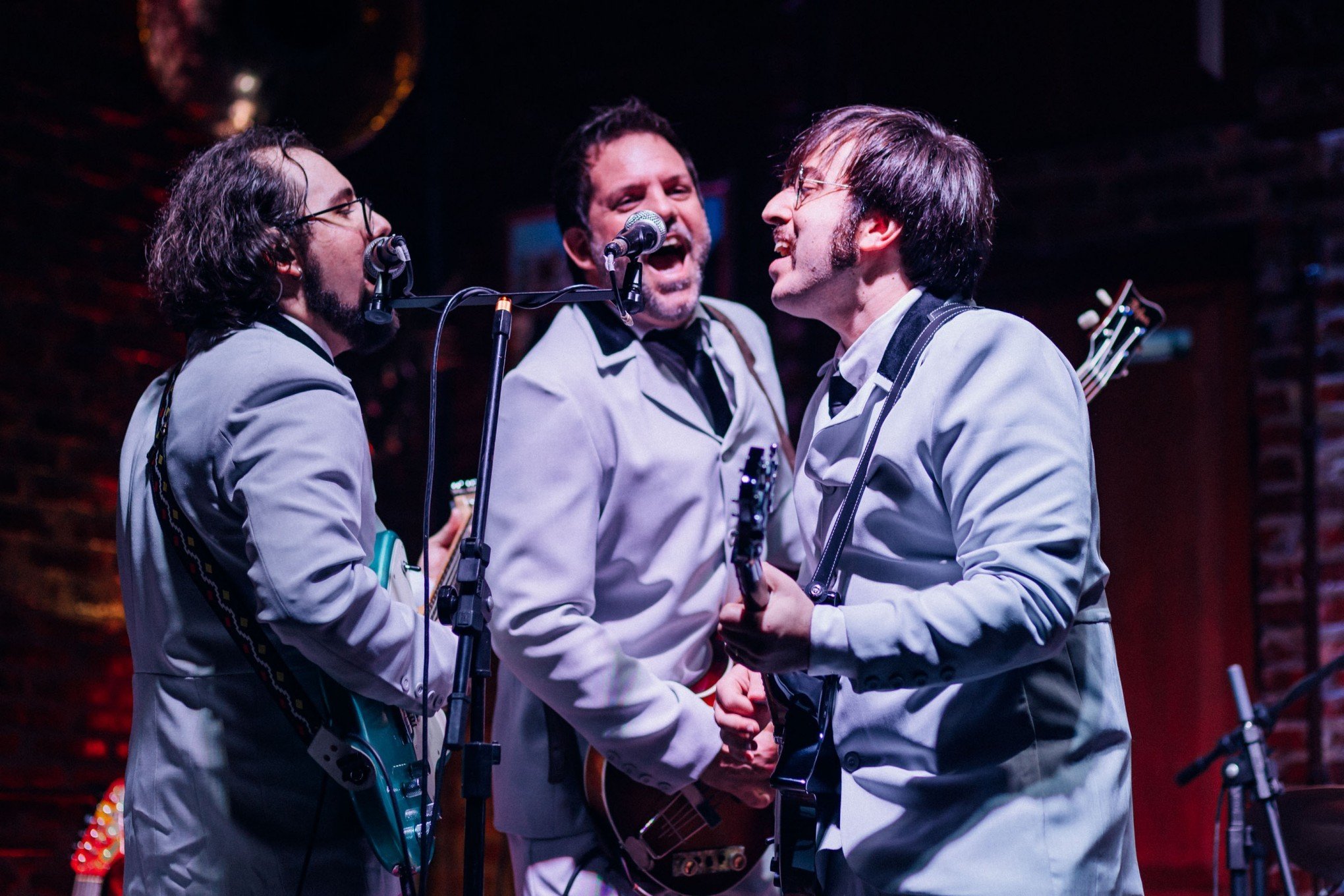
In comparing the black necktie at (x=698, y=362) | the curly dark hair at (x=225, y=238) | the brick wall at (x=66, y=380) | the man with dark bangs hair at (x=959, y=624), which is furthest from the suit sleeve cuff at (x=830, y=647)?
the brick wall at (x=66, y=380)

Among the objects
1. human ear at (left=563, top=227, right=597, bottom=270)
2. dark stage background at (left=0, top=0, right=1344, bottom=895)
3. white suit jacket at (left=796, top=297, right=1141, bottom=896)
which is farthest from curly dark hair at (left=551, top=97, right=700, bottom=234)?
dark stage background at (left=0, top=0, right=1344, bottom=895)

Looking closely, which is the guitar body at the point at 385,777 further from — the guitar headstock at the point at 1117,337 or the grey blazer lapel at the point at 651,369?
the guitar headstock at the point at 1117,337

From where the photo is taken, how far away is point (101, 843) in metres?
2.89

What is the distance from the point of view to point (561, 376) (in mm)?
2635

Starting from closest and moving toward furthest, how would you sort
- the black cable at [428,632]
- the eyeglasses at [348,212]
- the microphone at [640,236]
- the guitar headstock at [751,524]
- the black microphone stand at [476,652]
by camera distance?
the guitar headstock at [751,524] < the black microphone stand at [476,652] < the black cable at [428,632] < the microphone at [640,236] < the eyeglasses at [348,212]

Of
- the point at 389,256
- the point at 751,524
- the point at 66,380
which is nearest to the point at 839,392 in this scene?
the point at 751,524

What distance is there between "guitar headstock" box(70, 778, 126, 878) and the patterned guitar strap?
Result: 0.96 meters

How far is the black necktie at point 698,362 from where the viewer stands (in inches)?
110

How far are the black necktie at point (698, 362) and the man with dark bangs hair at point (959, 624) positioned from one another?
28.5 inches

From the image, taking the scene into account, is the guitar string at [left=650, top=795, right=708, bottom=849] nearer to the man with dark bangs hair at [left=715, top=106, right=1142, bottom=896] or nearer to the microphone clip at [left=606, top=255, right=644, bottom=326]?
the man with dark bangs hair at [left=715, top=106, right=1142, bottom=896]

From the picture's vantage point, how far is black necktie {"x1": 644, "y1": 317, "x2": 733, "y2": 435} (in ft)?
9.13

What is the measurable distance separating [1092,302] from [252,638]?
3.59 meters

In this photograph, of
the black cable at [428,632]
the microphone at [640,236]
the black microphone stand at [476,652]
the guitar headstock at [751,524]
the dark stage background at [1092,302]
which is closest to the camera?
the guitar headstock at [751,524]

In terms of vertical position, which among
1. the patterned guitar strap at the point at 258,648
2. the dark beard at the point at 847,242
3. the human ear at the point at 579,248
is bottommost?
the patterned guitar strap at the point at 258,648
